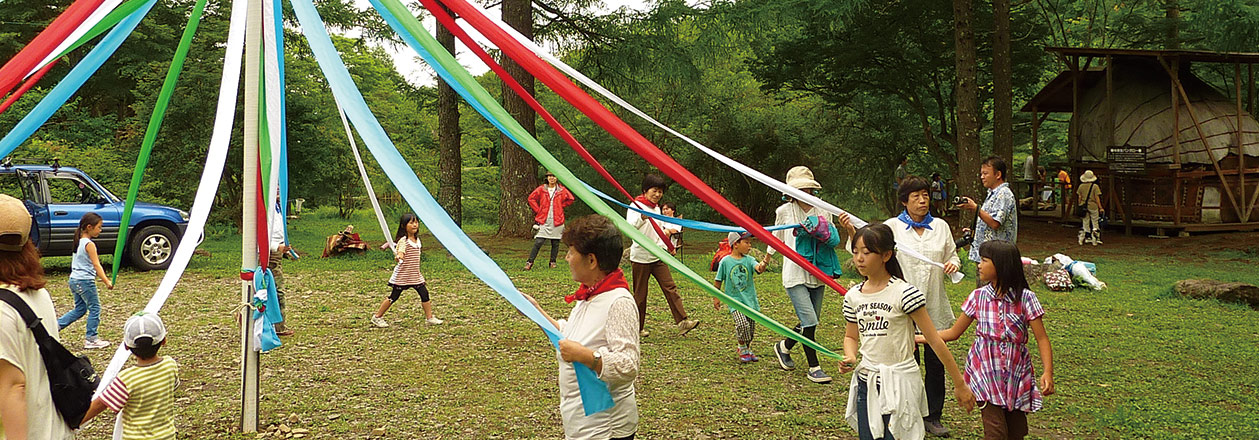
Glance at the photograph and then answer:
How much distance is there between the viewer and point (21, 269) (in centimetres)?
278

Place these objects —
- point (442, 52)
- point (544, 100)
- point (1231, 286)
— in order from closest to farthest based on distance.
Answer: point (442, 52), point (1231, 286), point (544, 100)

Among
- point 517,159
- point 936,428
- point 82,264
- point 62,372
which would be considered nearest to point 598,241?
point 62,372

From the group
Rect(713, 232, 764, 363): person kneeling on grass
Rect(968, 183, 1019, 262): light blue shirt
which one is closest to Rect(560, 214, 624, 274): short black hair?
Rect(968, 183, 1019, 262): light blue shirt

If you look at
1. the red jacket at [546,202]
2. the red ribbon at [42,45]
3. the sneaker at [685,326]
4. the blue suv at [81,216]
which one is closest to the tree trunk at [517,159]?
the red jacket at [546,202]

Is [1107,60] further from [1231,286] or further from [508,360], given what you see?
[508,360]

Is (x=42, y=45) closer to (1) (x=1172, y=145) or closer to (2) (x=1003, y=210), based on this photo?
(2) (x=1003, y=210)

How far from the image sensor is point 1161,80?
18516mm

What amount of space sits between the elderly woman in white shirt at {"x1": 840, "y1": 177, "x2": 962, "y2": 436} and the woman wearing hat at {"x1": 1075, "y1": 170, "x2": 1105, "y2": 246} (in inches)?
544

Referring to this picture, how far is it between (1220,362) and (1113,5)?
24.2 metres

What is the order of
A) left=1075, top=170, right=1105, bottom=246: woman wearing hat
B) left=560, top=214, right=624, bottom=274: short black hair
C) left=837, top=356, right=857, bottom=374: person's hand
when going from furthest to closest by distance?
left=1075, top=170, right=1105, bottom=246: woman wearing hat, left=837, top=356, right=857, bottom=374: person's hand, left=560, top=214, right=624, bottom=274: short black hair

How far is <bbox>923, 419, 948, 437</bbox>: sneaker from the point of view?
502 centimetres

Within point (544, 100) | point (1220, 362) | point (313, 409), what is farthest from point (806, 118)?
point (313, 409)

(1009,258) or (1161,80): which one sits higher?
(1161,80)

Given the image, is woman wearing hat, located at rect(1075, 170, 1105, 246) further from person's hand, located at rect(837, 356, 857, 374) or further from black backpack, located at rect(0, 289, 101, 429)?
black backpack, located at rect(0, 289, 101, 429)
